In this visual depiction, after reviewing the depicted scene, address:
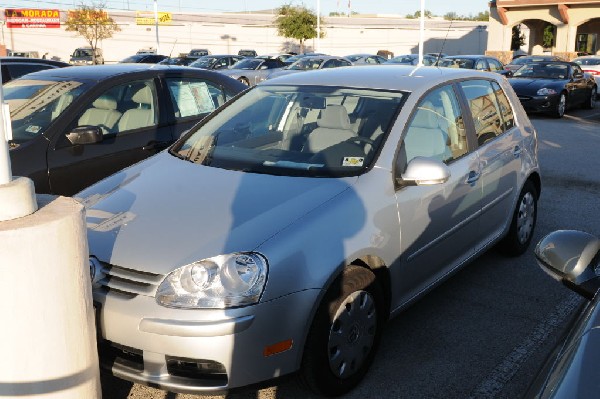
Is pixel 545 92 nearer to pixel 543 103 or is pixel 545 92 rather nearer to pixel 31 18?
pixel 543 103

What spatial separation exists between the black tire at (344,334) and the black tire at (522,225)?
218 centimetres

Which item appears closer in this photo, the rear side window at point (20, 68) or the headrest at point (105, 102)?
the headrest at point (105, 102)

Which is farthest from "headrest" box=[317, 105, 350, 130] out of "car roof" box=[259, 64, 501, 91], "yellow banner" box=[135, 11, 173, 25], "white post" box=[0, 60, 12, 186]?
"yellow banner" box=[135, 11, 173, 25]

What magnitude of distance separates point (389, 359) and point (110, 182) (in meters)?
1.98

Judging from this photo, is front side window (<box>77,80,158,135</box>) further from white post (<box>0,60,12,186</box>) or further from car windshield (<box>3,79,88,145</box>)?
white post (<box>0,60,12,186</box>)

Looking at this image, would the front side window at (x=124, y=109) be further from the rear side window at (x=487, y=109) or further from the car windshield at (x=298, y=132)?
the rear side window at (x=487, y=109)

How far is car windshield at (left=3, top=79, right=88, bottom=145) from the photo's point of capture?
209 inches

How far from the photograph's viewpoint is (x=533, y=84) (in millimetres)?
15906

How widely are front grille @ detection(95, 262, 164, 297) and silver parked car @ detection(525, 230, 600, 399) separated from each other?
167 cm

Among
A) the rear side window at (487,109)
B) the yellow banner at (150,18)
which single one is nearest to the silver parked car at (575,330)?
the rear side window at (487,109)

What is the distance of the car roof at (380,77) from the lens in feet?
14.3

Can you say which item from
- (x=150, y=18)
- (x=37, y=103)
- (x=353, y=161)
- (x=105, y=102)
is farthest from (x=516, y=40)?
(x=353, y=161)

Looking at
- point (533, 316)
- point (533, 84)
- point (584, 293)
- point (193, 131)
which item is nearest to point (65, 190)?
point (193, 131)

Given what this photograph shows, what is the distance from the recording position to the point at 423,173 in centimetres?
365
